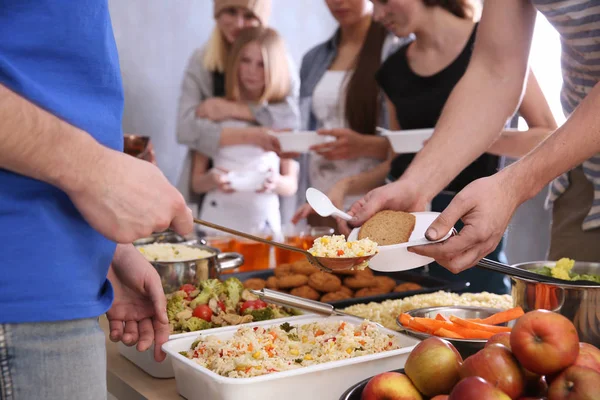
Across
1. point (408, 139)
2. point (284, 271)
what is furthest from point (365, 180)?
point (284, 271)

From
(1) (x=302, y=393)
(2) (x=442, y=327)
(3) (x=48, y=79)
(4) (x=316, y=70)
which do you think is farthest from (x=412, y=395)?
(4) (x=316, y=70)

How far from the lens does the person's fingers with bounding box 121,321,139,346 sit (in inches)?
42.0

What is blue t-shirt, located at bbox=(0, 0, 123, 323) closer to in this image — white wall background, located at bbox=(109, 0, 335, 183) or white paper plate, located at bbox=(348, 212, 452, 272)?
white paper plate, located at bbox=(348, 212, 452, 272)

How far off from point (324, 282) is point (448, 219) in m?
0.69

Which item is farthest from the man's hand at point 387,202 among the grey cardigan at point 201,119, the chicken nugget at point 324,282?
the grey cardigan at point 201,119

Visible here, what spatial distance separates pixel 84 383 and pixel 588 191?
1349 millimetres

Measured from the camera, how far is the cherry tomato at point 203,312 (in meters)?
1.33

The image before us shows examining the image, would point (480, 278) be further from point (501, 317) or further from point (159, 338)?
point (159, 338)

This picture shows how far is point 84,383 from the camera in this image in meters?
0.77

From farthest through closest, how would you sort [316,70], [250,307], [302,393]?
[316,70], [250,307], [302,393]

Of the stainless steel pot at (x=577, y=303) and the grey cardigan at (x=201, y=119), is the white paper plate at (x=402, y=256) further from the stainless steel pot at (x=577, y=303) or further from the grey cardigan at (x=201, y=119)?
the grey cardigan at (x=201, y=119)

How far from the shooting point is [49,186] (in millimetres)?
762

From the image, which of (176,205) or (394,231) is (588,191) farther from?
(176,205)

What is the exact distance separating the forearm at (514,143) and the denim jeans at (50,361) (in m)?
1.68
